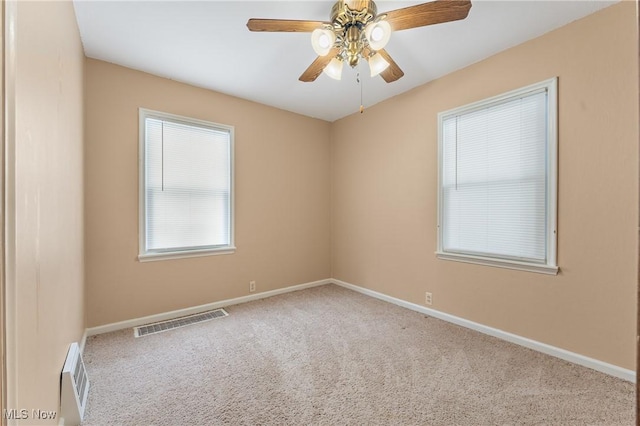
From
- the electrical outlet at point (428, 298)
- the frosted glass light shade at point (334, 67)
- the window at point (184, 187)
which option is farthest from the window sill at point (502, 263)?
the window at point (184, 187)

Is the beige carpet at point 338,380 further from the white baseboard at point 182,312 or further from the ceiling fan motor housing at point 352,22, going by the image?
the ceiling fan motor housing at point 352,22

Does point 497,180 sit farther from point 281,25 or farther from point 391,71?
point 281,25

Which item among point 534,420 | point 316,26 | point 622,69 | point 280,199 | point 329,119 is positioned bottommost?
point 534,420

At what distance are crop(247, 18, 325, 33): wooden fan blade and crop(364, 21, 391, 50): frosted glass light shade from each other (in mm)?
324

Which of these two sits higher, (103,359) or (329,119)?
(329,119)

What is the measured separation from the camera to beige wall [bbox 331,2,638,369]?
1919mm

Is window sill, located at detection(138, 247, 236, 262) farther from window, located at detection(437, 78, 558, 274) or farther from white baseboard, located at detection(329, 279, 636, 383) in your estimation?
window, located at detection(437, 78, 558, 274)

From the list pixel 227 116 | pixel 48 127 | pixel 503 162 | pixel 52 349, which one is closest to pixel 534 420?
pixel 503 162

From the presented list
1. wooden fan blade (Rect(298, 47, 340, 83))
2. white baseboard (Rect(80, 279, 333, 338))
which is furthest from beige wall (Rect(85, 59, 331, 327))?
wooden fan blade (Rect(298, 47, 340, 83))

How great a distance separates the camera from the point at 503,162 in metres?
2.55

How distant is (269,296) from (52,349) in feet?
8.38

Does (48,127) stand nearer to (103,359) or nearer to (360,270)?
(103,359)

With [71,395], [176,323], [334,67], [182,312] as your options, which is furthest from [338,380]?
[334,67]

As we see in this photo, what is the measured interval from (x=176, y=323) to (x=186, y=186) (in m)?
1.50
